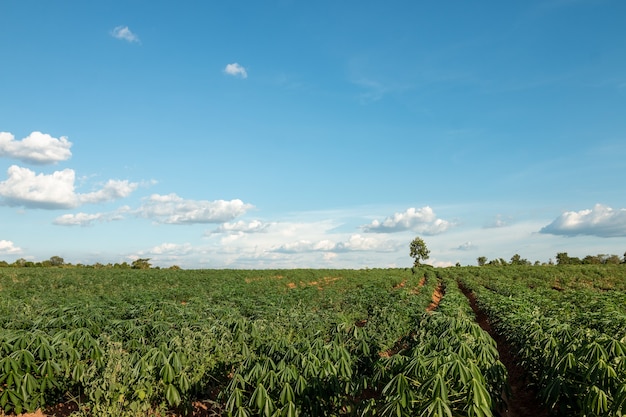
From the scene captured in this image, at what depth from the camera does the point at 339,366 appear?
6766 mm

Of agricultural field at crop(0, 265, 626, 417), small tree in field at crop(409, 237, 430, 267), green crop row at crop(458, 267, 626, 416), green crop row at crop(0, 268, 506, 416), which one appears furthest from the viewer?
small tree in field at crop(409, 237, 430, 267)

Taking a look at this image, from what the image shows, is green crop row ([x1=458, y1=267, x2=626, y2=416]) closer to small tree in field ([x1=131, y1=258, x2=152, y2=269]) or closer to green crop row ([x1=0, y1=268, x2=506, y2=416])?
green crop row ([x1=0, y1=268, x2=506, y2=416])

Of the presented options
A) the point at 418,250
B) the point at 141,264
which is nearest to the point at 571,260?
the point at 418,250

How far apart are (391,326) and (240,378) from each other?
7.05 metres

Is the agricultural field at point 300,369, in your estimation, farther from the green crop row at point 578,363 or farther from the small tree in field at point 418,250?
the small tree in field at point 418,250

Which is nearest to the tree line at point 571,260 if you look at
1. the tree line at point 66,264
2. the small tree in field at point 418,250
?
the small tree in field at point 418,250

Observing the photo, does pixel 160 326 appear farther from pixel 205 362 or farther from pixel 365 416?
pixel 365 416

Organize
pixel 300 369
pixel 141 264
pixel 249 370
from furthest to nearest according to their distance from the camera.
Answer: pixel 141 264 → pixel 249 370 → pixel 300 369

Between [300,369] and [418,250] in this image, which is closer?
[300,369]

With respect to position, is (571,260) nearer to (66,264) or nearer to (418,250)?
(418,250)

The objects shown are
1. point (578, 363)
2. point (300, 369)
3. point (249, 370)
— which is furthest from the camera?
point (249, 370)

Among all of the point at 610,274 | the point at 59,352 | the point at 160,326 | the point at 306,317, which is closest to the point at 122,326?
the point at 160,326

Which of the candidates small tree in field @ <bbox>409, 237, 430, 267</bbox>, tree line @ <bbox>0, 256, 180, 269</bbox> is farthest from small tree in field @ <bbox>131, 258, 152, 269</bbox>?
small tree in field @ <bbox>409, 237, 430, 267</bbox>

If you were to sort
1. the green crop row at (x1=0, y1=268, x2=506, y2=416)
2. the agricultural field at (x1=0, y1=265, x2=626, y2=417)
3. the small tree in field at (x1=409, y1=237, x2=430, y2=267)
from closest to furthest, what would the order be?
the agricultural field at (x1=0, y1=265, x2=626, y2=417) → the green crop row at (x1=0, y1=268, x2=506, y2=416) → the small tree in field at (x1=409, y1=237, x2=430, y2=267)
